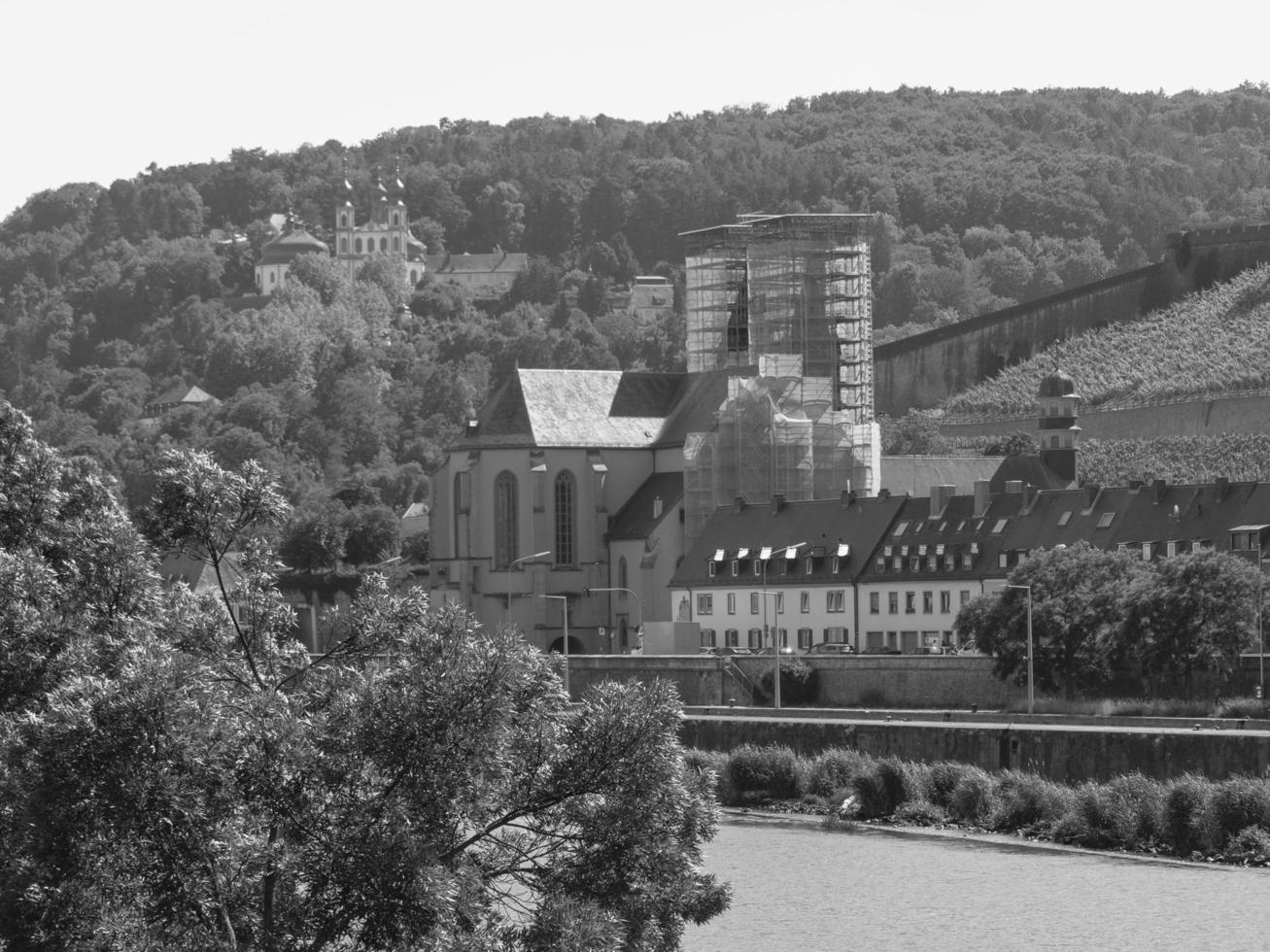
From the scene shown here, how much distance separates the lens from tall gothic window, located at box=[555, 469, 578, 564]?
406 ft

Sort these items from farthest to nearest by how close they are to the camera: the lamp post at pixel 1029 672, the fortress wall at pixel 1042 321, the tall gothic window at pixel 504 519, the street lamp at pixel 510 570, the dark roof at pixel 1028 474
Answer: the fortress wall at pixel 1042 321, the tall gothic window at pixel 504 519, the street lamp at pixel 510 570, the dark roof at pixel 1028 474, the lamp post at pixel 1029 672

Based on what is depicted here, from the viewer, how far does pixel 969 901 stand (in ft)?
177

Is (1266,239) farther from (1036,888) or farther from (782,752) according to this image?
(1036,888)

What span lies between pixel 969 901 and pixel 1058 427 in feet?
236

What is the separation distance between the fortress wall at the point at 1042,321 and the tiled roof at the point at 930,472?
45626mm

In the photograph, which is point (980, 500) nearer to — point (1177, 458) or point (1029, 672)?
point (1029, 672)

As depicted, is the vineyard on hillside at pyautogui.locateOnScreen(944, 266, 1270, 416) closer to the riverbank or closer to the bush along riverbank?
the bush along riverbank

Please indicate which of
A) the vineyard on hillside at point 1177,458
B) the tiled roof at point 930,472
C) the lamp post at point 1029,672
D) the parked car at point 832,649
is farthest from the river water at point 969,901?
the vineyard on hillside at point 1177,458

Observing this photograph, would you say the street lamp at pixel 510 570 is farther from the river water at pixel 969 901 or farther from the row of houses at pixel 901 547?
the river water at pixel 969 901

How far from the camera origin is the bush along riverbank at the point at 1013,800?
57688mm

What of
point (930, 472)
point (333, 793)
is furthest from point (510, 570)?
point (333, 793)

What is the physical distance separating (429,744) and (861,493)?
284 feet

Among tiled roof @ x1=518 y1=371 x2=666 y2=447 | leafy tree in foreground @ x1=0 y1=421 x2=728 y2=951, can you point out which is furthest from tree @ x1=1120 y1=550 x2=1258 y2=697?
tiled roof @ x1=518 y1=371 x2=666 y2=447

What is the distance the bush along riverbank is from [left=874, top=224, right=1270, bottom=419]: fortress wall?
9717 cm
